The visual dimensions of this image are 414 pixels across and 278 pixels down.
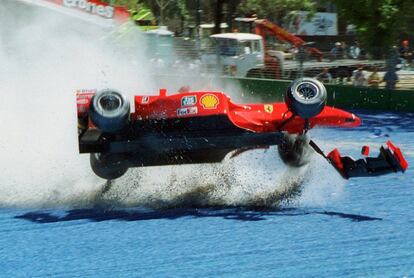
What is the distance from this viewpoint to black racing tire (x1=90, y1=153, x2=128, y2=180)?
7.65 metres

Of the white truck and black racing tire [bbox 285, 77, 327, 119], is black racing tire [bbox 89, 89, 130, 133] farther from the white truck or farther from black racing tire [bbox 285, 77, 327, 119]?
the white truck

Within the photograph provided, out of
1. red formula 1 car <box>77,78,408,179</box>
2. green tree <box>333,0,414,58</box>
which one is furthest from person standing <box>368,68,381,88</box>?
red formula 1 car <box>77,78,408,179</box>

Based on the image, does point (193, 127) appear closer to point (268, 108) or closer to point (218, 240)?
point (268, 108)

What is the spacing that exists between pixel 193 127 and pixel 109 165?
1.01 meters

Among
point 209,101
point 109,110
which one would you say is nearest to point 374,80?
point 209,101

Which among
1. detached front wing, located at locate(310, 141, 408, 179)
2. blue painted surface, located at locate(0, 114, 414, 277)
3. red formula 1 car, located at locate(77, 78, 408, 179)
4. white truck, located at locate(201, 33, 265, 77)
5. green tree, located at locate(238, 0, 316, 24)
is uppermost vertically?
green tree, located at locate(238, 0, 316, 24)

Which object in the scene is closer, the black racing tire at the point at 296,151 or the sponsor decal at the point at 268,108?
the sponsor decal at the point at 268,108

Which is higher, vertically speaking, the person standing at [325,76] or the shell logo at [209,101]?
the person standing at [325,76]

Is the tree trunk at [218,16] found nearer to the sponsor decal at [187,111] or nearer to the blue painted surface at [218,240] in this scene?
the blue painted surface at [218,240]

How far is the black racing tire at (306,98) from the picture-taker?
23.6 ft

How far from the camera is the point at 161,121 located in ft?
24.7

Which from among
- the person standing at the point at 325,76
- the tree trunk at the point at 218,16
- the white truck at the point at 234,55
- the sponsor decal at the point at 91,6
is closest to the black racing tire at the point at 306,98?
the person standing at the point at 325,76

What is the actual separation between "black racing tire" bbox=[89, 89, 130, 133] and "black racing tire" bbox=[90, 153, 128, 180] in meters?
0.43

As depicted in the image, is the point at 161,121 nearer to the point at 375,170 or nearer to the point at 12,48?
the point at 375,170
